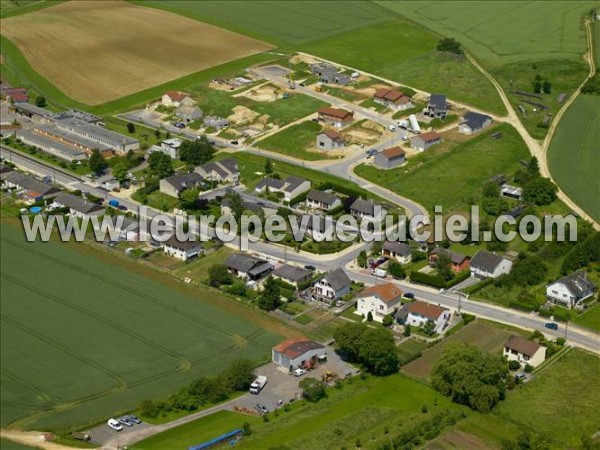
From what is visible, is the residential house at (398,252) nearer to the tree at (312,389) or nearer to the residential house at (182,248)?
the residential house at (182,248)

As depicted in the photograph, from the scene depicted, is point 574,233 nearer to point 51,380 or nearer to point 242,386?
point 242,386

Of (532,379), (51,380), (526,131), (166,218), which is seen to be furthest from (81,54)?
(532,379)

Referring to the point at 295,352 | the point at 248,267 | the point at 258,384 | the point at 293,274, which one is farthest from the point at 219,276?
the point at 258,384

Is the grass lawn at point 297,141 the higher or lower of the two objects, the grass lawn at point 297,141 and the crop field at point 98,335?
the higher

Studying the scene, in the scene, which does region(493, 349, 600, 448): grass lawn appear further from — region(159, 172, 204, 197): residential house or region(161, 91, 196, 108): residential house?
region(161, 91, 196, 108): residential house

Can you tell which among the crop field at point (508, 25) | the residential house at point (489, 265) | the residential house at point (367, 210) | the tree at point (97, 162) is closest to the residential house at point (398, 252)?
the residential house at point (489, 265)
